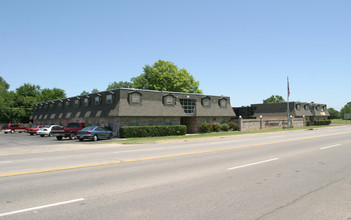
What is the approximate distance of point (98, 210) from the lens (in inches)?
202

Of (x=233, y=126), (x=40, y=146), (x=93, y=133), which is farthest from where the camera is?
(x=233, y=126)

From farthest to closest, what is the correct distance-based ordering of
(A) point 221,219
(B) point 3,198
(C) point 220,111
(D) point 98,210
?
1. (C) point 220,111
2. (B) point 3,198
3. (D) point 98,210
4. (A) point 221,219

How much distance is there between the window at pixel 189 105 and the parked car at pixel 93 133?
45.0ft

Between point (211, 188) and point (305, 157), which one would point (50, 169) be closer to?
point (211, 188)

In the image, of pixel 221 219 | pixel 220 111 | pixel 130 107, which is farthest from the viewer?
pixel 220 111

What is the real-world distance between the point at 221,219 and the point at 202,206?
2.29 ft

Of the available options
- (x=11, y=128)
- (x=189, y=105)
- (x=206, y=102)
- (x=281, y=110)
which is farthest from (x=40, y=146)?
(x=281, y=110)

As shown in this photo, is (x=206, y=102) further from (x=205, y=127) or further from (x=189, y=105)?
(x=205, y=127)

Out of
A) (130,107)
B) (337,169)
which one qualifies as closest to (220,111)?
(130,107)

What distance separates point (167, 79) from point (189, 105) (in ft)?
89.8

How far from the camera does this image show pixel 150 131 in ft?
109

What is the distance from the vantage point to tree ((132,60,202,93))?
67.4 metres

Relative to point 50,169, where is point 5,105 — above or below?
above

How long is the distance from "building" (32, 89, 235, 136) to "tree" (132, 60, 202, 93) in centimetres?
2275
